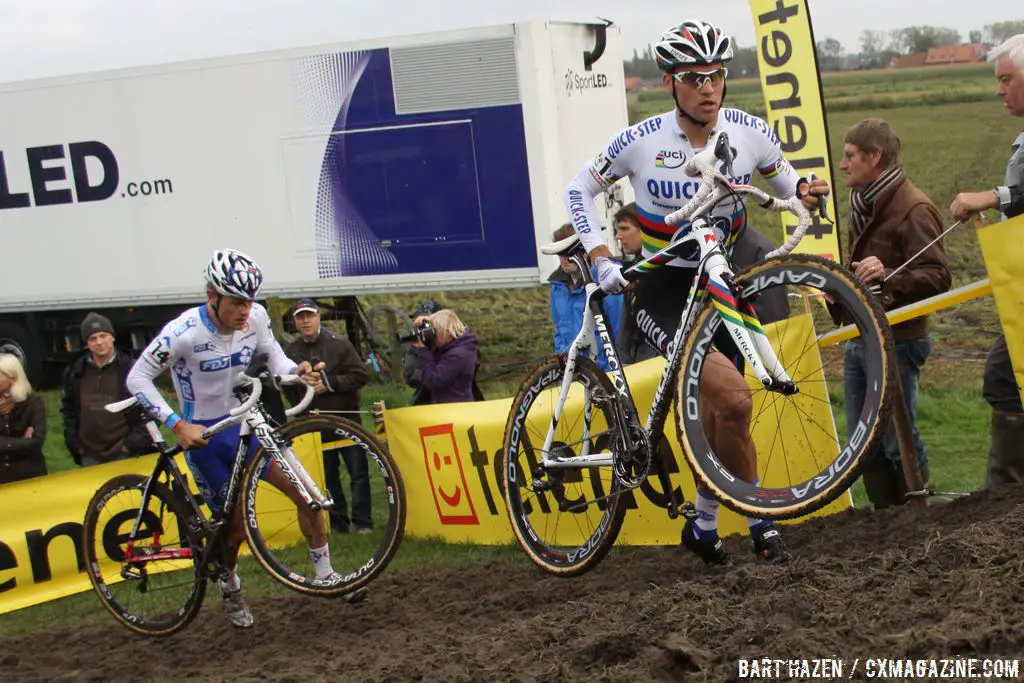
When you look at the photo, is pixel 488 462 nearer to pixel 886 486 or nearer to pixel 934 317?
pixel 886 486

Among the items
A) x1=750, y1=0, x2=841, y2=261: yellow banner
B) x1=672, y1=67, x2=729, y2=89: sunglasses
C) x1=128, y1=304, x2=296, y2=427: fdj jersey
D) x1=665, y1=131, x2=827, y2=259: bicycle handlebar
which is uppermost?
x1=750, y1=0, x2=841, y2=261: yellow banner

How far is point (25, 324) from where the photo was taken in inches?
811

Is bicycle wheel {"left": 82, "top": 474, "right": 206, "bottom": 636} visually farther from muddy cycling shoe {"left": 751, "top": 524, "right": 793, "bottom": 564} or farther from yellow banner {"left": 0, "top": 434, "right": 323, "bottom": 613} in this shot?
muddy cycling shoe {"left": 751, "top": 524, "right": 793, "bottom": 564}

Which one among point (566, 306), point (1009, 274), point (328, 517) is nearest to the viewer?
point (1009, 274)

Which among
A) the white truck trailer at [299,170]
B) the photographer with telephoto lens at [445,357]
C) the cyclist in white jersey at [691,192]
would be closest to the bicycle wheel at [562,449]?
the cyclist in white jersey at [691,192]

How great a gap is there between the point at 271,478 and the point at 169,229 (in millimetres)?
11898

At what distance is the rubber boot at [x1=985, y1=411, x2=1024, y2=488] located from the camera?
22.4 ft

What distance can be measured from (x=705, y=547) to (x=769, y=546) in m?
0.38

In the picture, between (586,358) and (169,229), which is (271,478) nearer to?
(586,358)

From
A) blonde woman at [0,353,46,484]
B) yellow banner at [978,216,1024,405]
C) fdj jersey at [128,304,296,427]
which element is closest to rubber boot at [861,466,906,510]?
yellow banner at [978,216,1024,405]

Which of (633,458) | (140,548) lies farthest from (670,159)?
(140,548)

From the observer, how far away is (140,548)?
27.0 feet

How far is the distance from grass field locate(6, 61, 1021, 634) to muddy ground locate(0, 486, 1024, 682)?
1.20m

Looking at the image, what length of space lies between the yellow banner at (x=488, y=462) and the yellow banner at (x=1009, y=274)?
131 cm
